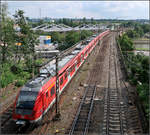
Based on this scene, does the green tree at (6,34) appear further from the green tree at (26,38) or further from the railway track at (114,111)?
the railway track at (114,111)

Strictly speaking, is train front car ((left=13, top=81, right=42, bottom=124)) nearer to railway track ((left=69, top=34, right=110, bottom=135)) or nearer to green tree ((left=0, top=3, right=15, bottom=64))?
railway track ((left=69, top=34, right=110, bottom=135))

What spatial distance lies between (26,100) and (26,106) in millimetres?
352

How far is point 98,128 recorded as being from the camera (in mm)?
12141

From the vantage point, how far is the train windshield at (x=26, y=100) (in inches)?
450

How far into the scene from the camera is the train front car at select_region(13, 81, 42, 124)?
11.4m

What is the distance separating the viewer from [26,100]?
11.6 metres

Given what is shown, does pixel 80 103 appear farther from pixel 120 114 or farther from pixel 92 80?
pixel 92 80

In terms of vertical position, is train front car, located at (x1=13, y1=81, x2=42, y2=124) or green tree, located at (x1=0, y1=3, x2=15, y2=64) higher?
green tree, located at (x1=0, y1=3, x2=15, y2=64)

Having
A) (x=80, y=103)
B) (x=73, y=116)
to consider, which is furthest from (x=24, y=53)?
(x=73, y=116)

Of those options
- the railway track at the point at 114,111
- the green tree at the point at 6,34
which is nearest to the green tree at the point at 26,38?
the green tree at the point at 6,34

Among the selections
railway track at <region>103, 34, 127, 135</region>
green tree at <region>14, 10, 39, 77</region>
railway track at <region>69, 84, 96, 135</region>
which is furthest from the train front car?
green tree at <region>14, 10, 39, 77</region>

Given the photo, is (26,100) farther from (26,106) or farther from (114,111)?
(114,111)

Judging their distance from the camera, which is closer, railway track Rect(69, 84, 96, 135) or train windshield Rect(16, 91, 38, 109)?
train windshield Rect(16, 91, 38, 109)

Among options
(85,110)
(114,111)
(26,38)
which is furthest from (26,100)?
(26,38)
